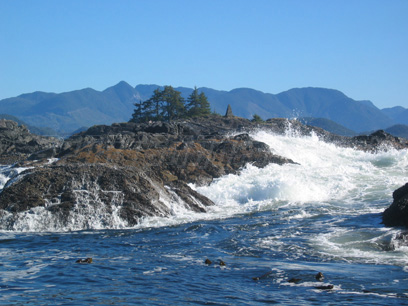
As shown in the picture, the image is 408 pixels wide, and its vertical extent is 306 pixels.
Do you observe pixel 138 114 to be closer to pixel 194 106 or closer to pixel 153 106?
pixel 153 106

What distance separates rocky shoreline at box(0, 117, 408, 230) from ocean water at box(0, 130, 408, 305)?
45 cm

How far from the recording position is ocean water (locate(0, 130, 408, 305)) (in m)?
8.91

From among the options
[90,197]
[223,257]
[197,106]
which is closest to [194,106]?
[197,106]

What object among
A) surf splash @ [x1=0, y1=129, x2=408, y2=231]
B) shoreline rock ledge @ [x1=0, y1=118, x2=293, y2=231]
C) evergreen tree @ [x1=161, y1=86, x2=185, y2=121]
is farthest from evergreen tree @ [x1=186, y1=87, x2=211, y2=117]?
shoreline rock ledge @ [x1=0, y1=118, x2=293, y2=231]

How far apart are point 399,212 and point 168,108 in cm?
5489

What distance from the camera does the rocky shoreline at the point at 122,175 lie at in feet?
54.0

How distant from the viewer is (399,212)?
1453cm

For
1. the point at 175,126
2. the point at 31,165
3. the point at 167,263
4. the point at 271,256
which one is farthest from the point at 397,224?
the point at 175,126

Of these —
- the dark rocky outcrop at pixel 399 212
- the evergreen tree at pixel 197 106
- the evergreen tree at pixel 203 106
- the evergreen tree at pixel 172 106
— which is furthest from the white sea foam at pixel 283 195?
the evergreen tree at pixel 203 106

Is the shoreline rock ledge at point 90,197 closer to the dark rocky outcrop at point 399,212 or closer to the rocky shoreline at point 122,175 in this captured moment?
the rocky shoreline at point 122,175

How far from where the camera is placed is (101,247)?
13219mm

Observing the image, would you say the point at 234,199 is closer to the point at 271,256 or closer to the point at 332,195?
the point at 332,195

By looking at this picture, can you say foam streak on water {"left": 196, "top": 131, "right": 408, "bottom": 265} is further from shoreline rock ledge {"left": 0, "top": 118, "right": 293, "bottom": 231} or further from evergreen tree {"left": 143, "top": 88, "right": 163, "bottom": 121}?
evergreen tree {"left": 143, "top": 88, "right": 163, "bottom": 121}

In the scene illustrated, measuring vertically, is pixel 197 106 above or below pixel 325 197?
above
